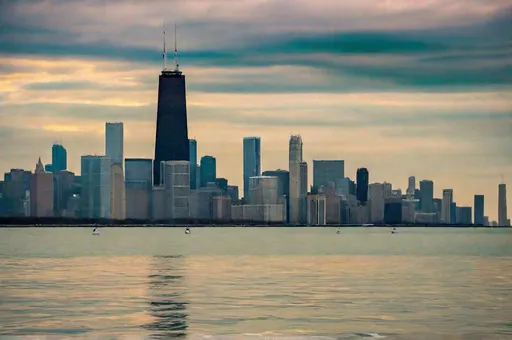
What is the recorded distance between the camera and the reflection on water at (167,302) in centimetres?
5717

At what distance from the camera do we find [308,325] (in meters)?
59.2

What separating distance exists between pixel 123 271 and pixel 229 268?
34.2 feet

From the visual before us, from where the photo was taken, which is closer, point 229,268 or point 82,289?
point 82,289

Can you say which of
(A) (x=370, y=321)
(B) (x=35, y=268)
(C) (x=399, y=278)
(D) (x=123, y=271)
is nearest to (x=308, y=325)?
(A) (x=370, y=321)

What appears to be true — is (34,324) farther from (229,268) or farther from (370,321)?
(229,268)

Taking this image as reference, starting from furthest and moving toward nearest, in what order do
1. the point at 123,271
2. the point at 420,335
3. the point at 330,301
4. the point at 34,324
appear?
1. the point at 123,271
2. the point at 330,301
3. the point at 34,324
4. the point at 420,335

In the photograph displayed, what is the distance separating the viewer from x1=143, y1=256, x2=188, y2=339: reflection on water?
5717 cm

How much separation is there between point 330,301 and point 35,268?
45.3 meters

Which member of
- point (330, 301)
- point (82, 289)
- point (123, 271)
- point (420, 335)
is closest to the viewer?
point (420, 335)

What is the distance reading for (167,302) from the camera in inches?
2790

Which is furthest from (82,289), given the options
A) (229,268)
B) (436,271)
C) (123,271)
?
(436,271)

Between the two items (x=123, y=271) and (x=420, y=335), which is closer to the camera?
(x=420, y=335)

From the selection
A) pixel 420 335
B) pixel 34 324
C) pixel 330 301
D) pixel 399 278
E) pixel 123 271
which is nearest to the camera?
pixel 420 335

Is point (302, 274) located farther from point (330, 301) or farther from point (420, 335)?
point (420, 335)
